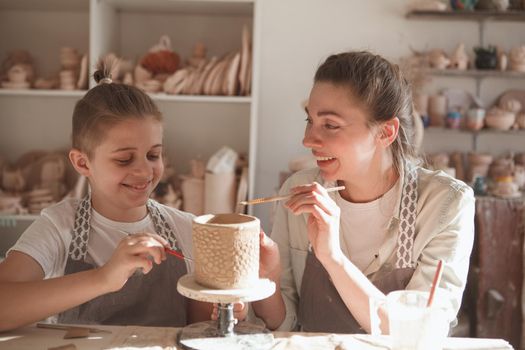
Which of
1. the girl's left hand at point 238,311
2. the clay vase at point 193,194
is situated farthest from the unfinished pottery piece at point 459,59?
the girl's left hand at point 238,311

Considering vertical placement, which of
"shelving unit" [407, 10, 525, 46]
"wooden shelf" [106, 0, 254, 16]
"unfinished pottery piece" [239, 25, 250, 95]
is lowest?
"unfinished pottery piece" [239, 25, 250, 95]

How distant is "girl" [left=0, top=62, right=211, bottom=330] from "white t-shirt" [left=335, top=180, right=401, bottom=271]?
42cm

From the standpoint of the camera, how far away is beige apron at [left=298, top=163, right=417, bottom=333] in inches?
68.2

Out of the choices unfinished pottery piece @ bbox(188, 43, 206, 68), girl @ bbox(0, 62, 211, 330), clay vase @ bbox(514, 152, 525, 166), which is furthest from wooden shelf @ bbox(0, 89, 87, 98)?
clay vase @ bbox(514, 152, 525, 166)

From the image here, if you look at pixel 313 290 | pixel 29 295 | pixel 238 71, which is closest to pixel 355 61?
pixel 313 290

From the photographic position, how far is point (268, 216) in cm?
361

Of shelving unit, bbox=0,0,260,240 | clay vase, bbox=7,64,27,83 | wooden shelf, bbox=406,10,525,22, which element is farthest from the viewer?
shelving unit, bbox=0,0,260,240

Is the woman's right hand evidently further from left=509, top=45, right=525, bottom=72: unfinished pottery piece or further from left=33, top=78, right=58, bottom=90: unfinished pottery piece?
left=509, top=45, right=525, bottom=72: unfinished pottery piece

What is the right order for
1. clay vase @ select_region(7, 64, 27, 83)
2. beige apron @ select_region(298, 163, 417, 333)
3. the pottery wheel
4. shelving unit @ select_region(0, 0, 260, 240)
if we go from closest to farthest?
the pottery wheel, beige apron @ select_region(298, 163, 417, 333), clay vase @ select_region(7, 64, 27, 83), shelving unit @ select_region(0, 0, 260, 240)

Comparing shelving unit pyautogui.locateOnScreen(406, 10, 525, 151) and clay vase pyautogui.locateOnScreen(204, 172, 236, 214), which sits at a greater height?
shelving unit pyautogui.locateOnScreen(406, 10, 525, 151)

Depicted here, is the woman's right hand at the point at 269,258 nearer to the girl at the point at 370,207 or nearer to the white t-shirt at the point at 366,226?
the girl at the point at 370,207

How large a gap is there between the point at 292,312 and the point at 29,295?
710 mm

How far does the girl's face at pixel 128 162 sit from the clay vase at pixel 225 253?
49 cm

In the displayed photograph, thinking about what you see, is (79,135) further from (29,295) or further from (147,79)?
(147,79)
